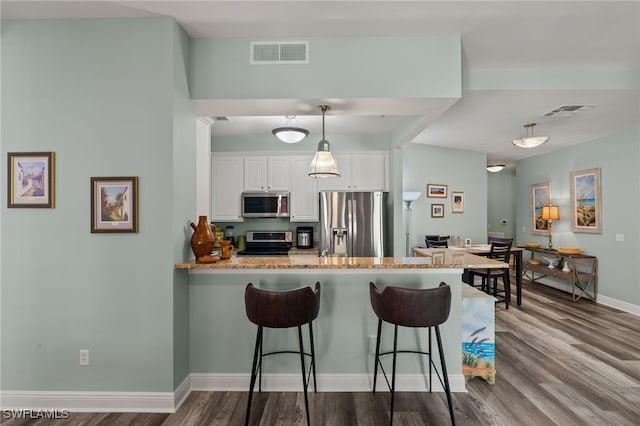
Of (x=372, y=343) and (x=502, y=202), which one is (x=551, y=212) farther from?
(x=372, y=343)

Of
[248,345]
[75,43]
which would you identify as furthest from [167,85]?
[248,345]

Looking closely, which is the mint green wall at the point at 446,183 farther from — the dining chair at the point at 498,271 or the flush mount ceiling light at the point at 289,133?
the flush mount ceiling light at the point at 289,133

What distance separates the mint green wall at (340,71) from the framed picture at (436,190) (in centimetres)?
396


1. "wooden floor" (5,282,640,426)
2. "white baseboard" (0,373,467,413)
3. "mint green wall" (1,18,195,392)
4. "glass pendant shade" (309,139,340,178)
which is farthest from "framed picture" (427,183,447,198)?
"mint green wall" (1,18,195,392)

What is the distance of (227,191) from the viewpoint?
4.69 meters

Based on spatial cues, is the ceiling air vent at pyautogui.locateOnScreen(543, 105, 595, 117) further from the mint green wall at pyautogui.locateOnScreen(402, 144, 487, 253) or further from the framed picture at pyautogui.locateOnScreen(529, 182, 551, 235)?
the framed picture at pyautogui.locateOnScreen(529, 182, 551, 235)

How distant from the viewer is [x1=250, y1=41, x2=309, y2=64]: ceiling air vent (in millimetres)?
2469

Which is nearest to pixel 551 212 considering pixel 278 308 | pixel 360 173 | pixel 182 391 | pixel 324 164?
pixel 360 173

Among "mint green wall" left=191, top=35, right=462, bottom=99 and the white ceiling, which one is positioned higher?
the white ceiling

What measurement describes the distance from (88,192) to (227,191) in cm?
247

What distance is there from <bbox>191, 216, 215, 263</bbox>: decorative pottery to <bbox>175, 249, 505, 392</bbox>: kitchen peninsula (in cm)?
18

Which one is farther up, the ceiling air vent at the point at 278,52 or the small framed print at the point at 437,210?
the ceiling air vent at the point at 278,52

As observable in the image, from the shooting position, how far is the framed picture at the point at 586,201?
5.04 metres

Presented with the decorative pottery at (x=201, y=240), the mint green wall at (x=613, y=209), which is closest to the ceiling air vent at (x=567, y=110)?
the mint green wall at (x=613, y=209)
